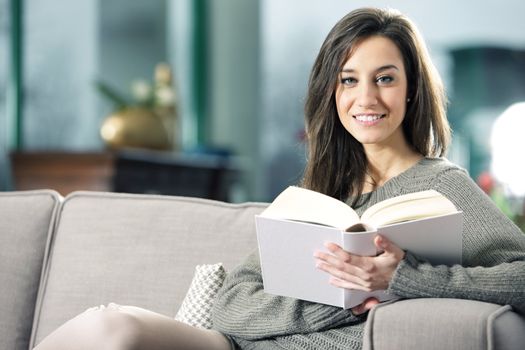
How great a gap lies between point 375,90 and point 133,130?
2.64m

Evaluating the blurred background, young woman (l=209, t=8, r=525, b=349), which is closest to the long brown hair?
young woman (l=209, t=8, r=525, b=349)

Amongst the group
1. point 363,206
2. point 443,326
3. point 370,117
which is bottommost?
point 443,326

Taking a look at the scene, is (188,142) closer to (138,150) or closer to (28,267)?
(138,150)

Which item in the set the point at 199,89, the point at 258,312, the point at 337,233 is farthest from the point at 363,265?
the point at 199,89

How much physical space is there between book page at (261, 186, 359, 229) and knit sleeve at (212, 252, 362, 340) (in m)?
0.21

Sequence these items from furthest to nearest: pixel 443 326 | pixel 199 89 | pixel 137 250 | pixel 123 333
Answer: pixel 199 89
pixel 137 250
pixel 123 333
pixel 443 326

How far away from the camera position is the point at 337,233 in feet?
5.55

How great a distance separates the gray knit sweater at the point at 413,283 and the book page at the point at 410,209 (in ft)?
0.25

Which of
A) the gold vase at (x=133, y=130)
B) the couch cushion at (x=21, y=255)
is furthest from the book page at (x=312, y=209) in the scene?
the gold vase at (x=133, y=130)

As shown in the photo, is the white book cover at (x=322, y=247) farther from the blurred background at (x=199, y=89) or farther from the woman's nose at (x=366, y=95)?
the blurred background at (x=199, y=89)

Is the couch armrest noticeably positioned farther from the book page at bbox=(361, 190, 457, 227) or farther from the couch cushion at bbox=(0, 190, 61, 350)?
the couch cushion at bbox=(0, 190, 61, 350)

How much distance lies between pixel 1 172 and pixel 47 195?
248 centimetres

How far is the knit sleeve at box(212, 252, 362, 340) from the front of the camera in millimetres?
1870

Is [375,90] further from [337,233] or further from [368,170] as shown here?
[337,233]
